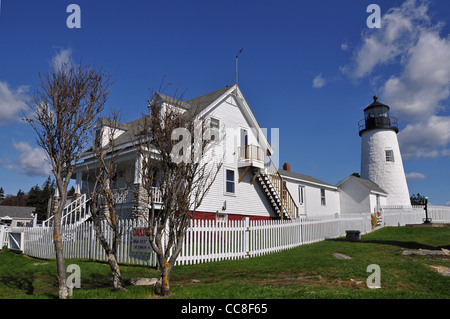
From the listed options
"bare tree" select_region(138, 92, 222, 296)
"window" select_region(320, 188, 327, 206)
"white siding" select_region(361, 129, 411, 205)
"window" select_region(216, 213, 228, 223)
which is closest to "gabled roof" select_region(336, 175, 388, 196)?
"white siding" select_region(361, 129, 411, 205)

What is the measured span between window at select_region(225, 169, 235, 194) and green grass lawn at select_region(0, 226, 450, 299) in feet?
29.6

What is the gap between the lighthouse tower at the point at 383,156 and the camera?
36250 millimetres

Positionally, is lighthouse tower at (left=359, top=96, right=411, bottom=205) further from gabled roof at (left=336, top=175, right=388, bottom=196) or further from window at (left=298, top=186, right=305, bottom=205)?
window at (left=298, top=186, right=305, bottom=205)

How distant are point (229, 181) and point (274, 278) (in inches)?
504

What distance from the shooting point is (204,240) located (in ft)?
46.8

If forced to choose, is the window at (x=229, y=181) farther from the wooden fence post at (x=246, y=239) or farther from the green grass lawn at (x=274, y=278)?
the green grass lawn at (x=274, y=278)

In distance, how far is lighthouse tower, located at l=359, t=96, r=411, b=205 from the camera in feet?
119

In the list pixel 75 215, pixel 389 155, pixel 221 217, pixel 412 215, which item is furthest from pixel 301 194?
→ pixel 75 215

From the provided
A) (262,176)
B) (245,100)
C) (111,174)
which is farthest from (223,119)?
(111,174)

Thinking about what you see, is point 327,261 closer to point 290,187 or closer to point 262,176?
point 262,176

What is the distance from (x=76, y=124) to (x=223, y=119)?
51.9 ft

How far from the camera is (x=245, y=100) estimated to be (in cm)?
2466

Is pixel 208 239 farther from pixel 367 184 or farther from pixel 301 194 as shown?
pixel 367 184

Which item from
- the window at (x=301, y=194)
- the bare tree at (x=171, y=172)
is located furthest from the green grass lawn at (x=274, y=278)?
the window at (x=301, y=194)
